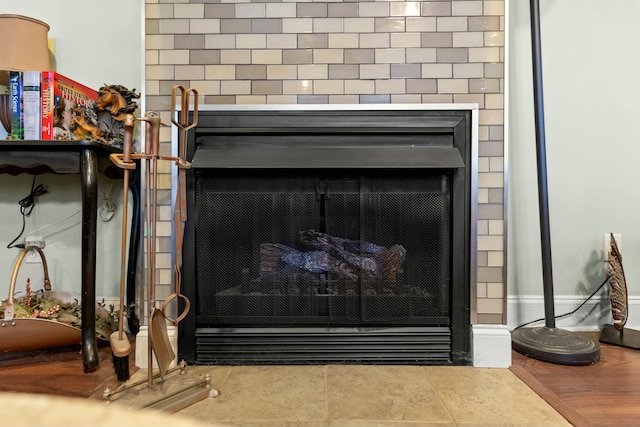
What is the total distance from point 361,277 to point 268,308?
36cm

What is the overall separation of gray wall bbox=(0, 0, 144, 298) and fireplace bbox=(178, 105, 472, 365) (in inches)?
23.7

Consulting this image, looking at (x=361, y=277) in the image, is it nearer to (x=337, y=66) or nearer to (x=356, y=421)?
(x=356, y=421)

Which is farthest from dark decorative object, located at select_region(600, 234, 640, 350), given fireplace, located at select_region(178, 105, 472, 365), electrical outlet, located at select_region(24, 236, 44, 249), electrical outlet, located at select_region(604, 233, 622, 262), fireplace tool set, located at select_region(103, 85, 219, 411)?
electrical outlet, located at select_region(24, 236, 44, 249)

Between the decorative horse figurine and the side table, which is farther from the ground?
the decorative horse figurine

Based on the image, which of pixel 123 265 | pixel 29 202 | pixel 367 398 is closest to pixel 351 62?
pixel 123 265

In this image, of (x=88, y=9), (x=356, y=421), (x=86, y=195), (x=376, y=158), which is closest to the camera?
(x=356, y=421)

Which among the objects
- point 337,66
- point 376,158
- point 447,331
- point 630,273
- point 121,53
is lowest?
point 447,331

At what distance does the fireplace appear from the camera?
1494 millimetres

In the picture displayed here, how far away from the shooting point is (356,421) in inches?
43.3

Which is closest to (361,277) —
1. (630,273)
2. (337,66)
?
(337,66)

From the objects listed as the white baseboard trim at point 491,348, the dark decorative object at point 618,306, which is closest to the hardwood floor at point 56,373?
the white baseboard trim at point 491,348

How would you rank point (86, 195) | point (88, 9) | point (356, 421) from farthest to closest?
point (88, 9) → point (86, 195) → point (356, 421)

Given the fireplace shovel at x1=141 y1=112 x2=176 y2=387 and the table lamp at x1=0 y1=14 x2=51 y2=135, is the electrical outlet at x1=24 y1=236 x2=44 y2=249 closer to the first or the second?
the table lamp at x1=0 y1=14 x2=51 y2=135

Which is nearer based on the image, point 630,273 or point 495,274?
point 495,274
